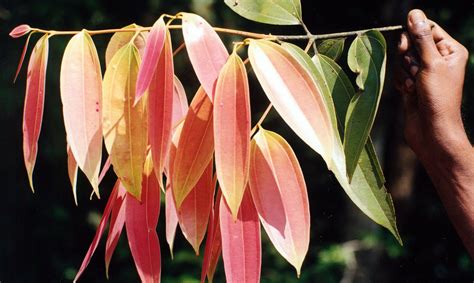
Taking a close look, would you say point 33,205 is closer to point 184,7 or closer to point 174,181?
point 184,7

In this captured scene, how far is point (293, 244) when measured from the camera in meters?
0.51

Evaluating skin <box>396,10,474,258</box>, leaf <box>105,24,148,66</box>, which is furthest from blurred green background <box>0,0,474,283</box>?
leaf <box>105,24,148,66</box>

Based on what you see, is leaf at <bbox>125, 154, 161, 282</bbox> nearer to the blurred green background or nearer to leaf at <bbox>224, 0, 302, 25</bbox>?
leaf at <bbox>224, 0, 302, 25</bbox>

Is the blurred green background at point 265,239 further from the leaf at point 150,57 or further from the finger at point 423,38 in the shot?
the leaf at point 150,57

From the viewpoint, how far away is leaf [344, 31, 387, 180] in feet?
1.76

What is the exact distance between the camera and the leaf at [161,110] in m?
0.49

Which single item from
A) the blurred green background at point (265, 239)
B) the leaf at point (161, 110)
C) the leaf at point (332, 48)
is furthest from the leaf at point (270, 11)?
the blurred green background at point (265, 239)

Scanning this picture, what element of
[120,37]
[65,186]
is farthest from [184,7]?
[120,37]

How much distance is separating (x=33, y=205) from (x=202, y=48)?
2.37 m

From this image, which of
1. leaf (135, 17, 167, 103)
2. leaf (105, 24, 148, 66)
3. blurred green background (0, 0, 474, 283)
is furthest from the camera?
blurred green background (0, 0, 474, 283)

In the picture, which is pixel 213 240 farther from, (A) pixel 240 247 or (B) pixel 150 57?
(B) pixel 150 57

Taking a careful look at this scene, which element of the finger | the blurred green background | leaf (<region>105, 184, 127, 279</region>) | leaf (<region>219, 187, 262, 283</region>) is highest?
the finger

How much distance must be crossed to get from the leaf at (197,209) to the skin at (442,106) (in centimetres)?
20

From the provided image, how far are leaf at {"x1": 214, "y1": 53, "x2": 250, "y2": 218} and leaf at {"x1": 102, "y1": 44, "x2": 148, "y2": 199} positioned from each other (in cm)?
6
